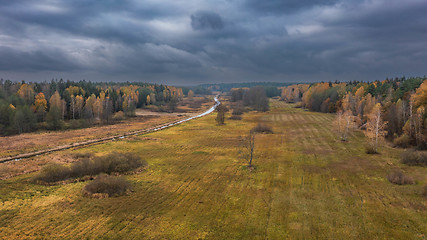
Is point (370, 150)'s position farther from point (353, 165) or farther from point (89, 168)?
point (89, 168)

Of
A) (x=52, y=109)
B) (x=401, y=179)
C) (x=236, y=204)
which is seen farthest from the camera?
(x=52, y=109)

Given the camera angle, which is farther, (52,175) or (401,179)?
(52,175)

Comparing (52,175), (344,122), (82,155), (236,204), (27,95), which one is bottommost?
(82,155)

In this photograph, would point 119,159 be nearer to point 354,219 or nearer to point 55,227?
point 55,227

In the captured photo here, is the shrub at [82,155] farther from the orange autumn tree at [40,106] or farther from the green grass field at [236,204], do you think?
the orange autumn tree at [40,106]

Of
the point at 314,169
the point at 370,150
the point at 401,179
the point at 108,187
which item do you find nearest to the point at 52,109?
the point at 108,187

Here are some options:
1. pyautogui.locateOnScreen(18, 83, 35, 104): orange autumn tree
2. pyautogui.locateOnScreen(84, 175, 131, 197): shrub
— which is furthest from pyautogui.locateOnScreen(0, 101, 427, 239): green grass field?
pyautogui.locateOnScreen(18, 83, 35, 104): orange autumn tree
